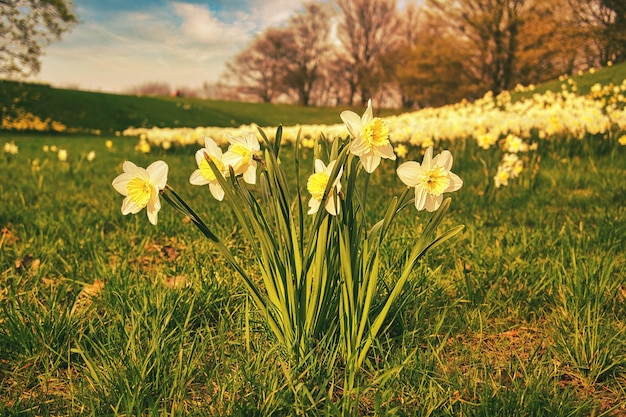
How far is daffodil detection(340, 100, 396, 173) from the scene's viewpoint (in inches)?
44.6

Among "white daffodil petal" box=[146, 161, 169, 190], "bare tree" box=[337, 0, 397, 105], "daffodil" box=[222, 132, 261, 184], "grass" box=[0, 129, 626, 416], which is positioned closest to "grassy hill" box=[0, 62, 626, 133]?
"bare tree" box=[337, 0, 397, 105]

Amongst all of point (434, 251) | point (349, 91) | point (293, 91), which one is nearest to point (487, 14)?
point (349, 91)

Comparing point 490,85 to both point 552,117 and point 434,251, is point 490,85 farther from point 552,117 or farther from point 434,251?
point 434,251

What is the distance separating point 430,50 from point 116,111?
20.9m

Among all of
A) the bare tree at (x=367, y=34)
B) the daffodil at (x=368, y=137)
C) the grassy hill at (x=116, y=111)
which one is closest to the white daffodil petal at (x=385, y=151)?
the daffodil at (x=368, y=137)

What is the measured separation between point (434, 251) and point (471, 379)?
1.11m

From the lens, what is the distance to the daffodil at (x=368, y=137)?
3.71ft

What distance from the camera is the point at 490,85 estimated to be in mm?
28516

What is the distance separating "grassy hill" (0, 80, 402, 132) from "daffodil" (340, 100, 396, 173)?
73.4ft

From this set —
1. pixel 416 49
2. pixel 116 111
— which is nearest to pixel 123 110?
pixel 116 111

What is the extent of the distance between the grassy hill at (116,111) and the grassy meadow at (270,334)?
826 inches

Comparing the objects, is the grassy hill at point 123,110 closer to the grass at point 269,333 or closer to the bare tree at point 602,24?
the bare tree at point 602,24

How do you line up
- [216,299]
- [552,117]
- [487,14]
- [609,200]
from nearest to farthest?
[216,299], [609,200], [552,117], [487,14]

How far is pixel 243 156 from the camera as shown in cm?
123
